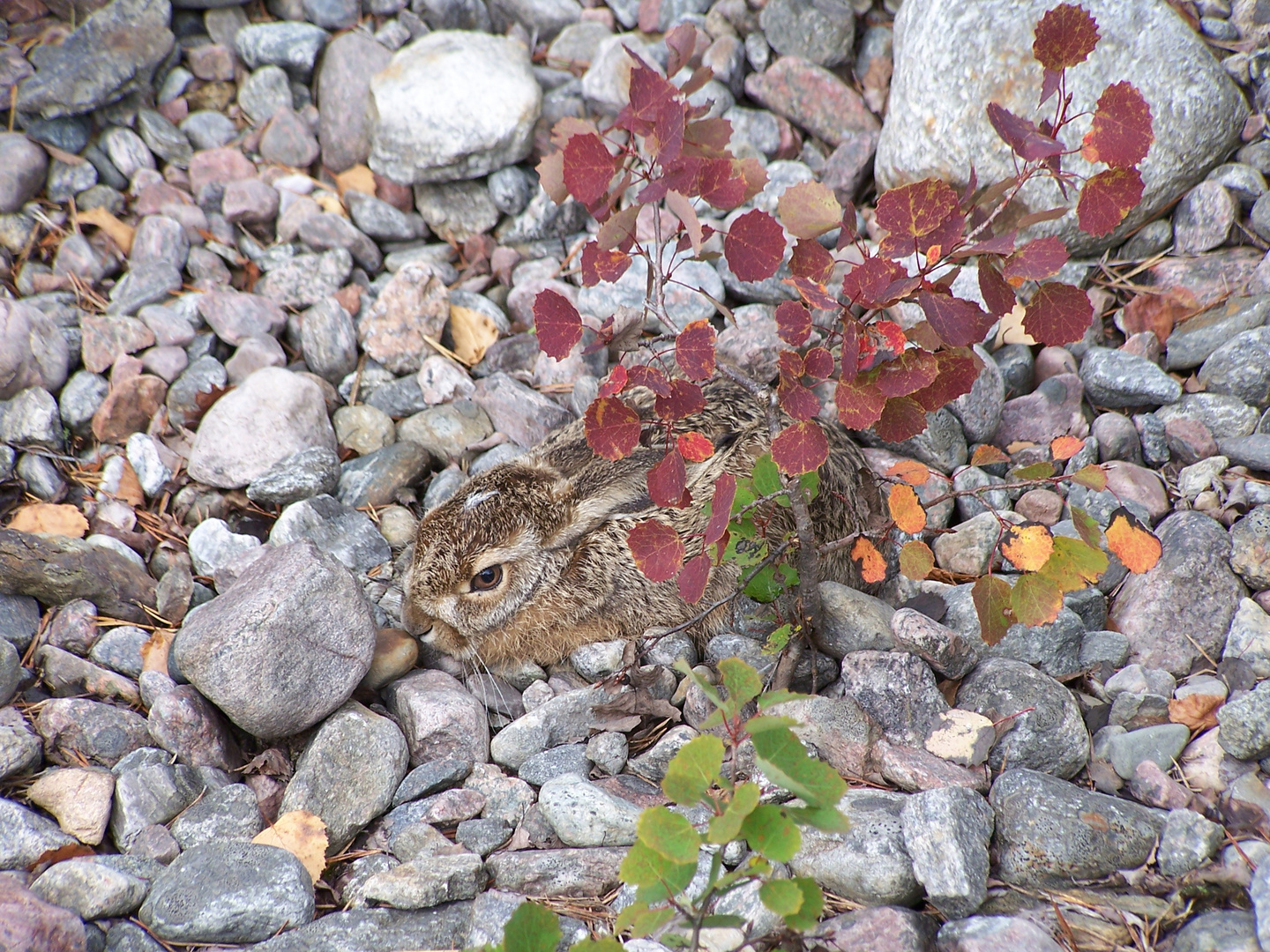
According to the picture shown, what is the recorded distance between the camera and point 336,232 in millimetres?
5285

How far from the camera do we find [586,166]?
2.58 meters

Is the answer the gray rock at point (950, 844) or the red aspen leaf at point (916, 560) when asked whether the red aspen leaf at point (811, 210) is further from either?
the gray rock at point (950, 844)

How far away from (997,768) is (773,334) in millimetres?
2278

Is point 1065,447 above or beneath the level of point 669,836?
above

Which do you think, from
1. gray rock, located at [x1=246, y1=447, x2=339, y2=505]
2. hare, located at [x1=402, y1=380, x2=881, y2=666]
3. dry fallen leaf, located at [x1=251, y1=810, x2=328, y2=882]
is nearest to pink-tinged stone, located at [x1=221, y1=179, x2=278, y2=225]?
gray rock, located at [x1=246, y1=447, x2=339, y2=505]

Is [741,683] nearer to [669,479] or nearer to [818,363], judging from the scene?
[669,479]

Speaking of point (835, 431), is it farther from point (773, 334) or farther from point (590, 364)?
point (590, 364)

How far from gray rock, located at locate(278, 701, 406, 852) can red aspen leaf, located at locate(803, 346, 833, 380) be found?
2.05 meters

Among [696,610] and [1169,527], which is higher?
[1169,527]

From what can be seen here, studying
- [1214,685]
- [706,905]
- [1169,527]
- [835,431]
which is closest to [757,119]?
[835,431]

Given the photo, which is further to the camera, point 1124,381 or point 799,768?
point 1124,381

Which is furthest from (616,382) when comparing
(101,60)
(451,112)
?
(101,60)

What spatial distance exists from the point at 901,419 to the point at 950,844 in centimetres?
120

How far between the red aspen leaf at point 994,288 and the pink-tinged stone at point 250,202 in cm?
431
